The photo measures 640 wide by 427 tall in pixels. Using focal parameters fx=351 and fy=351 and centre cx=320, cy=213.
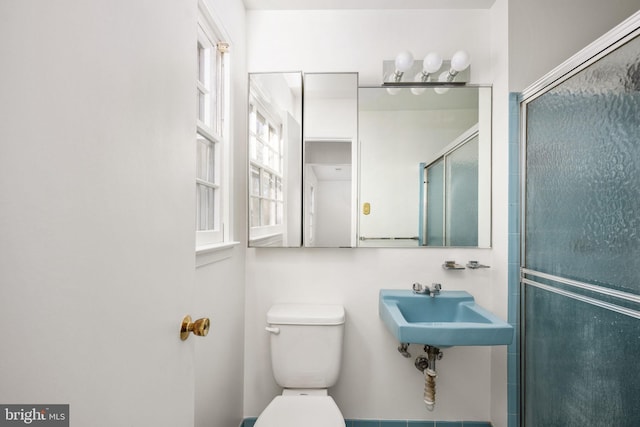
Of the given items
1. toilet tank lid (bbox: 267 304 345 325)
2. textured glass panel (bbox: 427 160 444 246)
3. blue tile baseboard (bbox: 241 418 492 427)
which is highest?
textured glass panel (bbox: 427 160 444 246)

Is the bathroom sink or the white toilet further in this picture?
the white toilet

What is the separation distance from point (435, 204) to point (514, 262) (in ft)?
A: 1.62

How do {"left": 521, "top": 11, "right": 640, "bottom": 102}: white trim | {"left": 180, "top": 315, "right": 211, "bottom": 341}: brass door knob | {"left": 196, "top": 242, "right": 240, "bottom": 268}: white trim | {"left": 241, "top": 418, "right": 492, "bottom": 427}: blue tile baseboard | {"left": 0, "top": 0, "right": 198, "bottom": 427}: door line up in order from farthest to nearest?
1. {"left": 241, "top": 418, "right": 492, "bottom": 427}: blue tile baseboard
2. {"left": 196, "top": 242, "right": 240, "bottom": 268}: white trim
3. {"left": 521, "top": 11, "right": 640, "bottom": 102}: white trim
4. {"left": 180, "top": 315, "right": 211, "bottom": 341}: brass door knob
5. {"left": 0, "top": 0, "right": 198, "bottom": 427}: door

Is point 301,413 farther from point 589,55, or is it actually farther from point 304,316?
point 589,55

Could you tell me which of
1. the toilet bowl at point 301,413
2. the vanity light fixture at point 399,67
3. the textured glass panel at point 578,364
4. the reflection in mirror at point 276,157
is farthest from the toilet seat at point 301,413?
the vanity light fixture at point 399,67

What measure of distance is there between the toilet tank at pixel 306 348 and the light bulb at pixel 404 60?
54.4 inches

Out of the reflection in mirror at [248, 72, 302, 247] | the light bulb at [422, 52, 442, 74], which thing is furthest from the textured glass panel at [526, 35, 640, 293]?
the reflection in mirror at [248, 72, 302, 247]

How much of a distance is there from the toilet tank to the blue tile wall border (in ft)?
2.85

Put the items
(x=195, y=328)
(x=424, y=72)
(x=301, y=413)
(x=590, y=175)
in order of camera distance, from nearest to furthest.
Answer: (x=195, y=328) < (x=590, y=175) < (x=301, y=413) < (x=424, y=72)

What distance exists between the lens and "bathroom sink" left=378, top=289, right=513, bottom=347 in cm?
149

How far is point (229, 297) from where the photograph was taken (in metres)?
1.73

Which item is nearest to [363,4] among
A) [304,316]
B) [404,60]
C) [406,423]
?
[404,60]

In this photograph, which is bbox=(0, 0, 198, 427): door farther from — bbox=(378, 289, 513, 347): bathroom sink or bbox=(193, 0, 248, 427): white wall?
bbox=(378, 289, 513, 347): bathroom sink

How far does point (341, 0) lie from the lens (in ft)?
6.31
